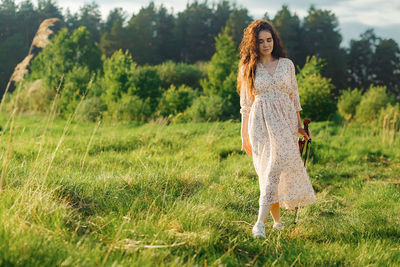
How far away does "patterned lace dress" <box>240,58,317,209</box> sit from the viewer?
378cm

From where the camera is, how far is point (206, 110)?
54.7ft

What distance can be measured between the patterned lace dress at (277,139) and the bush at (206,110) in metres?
12.2

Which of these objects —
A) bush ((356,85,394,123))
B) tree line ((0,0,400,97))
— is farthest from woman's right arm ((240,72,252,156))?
tree line ((0,0,400,97))

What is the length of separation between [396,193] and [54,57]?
69.3ft

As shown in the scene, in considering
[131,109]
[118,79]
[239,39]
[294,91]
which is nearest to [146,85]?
[118,79]

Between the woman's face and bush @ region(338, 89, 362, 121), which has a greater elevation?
the woman's face

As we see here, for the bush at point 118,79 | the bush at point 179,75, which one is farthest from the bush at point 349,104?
the bush at point 179,75

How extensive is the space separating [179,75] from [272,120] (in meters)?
26.5

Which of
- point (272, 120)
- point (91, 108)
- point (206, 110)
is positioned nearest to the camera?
point (272, 120)

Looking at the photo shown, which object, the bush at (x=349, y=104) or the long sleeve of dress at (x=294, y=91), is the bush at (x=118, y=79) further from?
the long sleeve of dress at (x=294, y=91)

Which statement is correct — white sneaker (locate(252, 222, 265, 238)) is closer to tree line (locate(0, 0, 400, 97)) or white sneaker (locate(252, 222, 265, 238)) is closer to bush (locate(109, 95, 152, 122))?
bush (locate(109, 95, 152, 122))

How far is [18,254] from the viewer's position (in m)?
2.26

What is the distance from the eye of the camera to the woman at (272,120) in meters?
3.79

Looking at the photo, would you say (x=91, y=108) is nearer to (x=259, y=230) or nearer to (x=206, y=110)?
(x=206, y=110)
